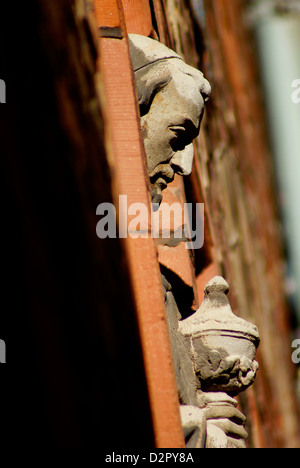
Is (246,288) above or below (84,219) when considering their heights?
above

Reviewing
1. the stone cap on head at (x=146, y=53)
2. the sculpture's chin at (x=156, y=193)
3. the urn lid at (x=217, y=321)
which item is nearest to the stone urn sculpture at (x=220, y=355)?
the urn lid at (x=217, y=321)

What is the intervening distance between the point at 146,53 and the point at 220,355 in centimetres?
54

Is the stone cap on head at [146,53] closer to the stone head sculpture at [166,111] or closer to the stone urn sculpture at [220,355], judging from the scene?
the stone head sculpture at [166,111]

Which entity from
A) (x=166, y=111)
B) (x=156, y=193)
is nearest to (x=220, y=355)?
(x=156, y=193)

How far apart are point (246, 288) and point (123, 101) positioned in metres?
1.73

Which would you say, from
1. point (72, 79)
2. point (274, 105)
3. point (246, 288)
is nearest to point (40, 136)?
point (72, 79)

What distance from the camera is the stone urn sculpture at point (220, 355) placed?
1711mm

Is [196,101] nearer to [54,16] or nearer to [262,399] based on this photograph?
[54,16]

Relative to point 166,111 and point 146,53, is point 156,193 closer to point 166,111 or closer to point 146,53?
point 166,111

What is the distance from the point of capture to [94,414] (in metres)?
1.18

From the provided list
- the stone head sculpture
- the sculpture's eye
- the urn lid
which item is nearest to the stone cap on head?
the stone head sculpture

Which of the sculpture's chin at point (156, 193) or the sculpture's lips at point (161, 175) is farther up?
the sculpture's lips at point (161, 175)

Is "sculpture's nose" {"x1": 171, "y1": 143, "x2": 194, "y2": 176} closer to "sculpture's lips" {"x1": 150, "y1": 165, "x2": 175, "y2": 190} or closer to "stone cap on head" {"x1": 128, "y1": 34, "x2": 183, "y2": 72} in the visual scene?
"sculpture's lips" {"x1": 150, "y1": 165, "x2": 175, "y2": 190}

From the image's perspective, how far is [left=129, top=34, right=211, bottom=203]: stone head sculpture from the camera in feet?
5.73
